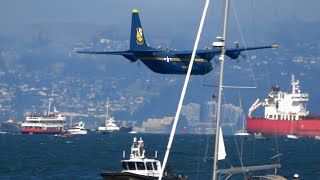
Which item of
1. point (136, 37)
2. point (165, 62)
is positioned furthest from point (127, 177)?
point (136, 37)

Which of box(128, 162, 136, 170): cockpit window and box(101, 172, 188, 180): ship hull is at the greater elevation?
box(128, 162, 136, 170): cockpit window

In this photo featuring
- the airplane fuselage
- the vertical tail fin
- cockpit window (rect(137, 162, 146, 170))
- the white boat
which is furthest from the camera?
the vertical tail fin

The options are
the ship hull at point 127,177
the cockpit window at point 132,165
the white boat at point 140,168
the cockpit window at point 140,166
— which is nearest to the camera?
the ship hull at point 127,177

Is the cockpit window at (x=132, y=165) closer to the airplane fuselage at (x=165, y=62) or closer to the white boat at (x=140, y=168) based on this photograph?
the white boat at (x=140, y=168)

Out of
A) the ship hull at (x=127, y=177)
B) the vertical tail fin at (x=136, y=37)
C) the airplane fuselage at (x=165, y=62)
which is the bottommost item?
the ship hull at (x=127, y=177)

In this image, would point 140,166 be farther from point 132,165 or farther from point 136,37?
point 136,37

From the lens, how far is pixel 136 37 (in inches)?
4579

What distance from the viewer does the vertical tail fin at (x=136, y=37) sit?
11431 cm

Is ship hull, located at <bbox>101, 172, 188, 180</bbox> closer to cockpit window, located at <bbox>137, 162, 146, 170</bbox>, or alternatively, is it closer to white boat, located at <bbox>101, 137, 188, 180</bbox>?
white boat, located at <bbox>101, 137, 188, 180</bbox>

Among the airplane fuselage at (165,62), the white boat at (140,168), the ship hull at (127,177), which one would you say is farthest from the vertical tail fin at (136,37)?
the ship hull at (127,177)

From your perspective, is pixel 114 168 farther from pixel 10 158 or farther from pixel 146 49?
pixel 10 158

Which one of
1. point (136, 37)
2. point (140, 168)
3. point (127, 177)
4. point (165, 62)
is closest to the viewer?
point (127, 177)

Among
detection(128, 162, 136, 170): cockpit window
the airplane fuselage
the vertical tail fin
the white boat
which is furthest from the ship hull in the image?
the vertical tail fin

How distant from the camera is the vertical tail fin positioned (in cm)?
11431
